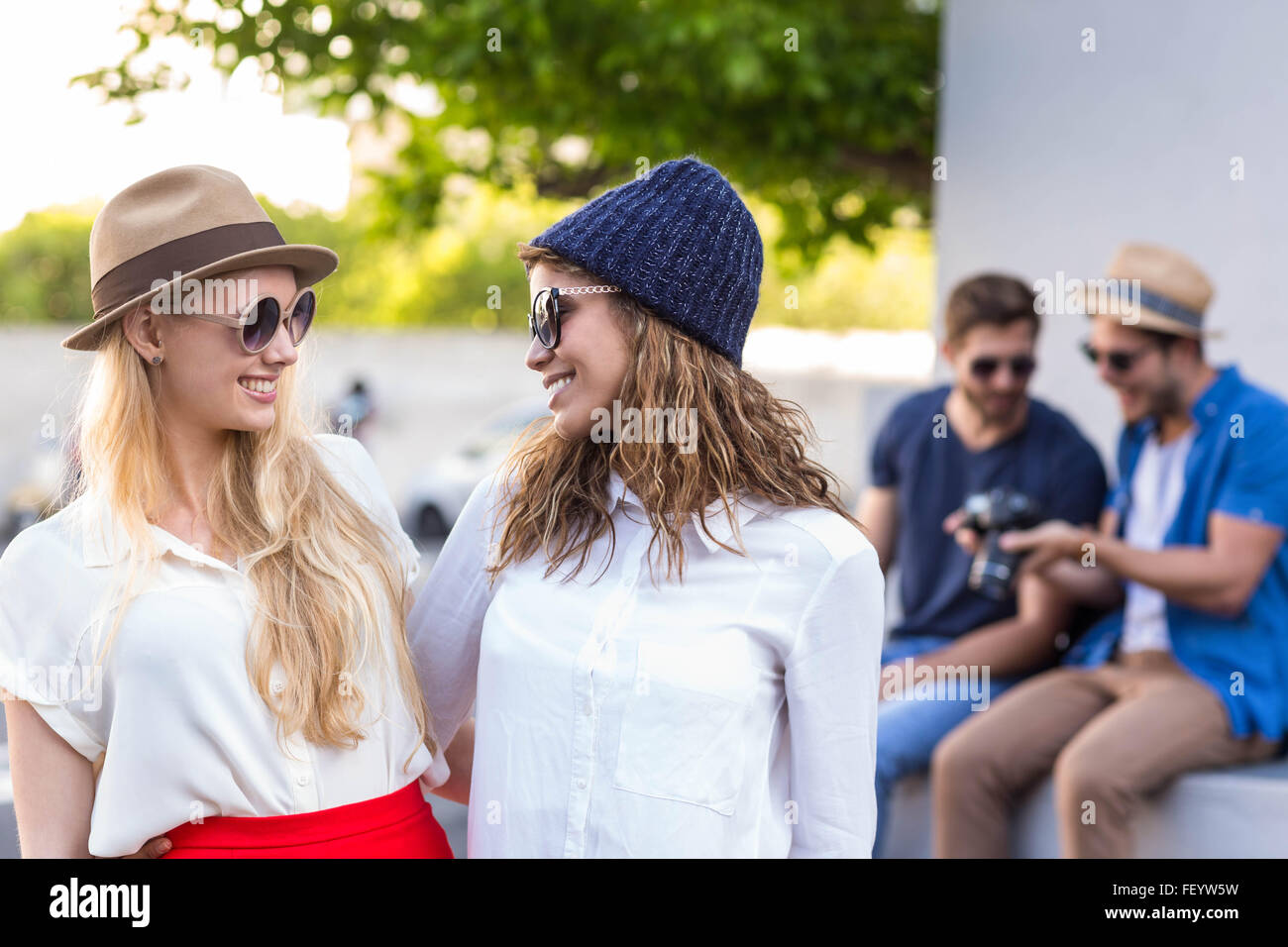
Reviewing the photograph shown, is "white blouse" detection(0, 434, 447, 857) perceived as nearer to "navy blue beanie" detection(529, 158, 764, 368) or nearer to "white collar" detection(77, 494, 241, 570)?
"white collar" detection(77, 494, 241, 570)

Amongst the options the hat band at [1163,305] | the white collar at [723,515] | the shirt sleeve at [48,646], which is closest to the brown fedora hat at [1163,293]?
the hat band at [1163,305]

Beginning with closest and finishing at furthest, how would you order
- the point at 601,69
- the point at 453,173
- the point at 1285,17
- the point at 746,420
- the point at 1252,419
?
the point at 746,420 → the point at 1252,419 → the point at 1285,17 → the point at 601,69 → the point at 453,173

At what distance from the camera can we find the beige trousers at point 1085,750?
3566 millimetres

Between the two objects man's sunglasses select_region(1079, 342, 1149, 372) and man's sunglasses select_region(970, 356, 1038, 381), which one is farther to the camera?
man's sunglasses select_region(970, 356, 1038, 381)

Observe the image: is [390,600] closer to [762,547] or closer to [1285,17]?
[762,547]

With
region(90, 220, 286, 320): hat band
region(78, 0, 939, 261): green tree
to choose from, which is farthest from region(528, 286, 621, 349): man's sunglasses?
region(78, 0, 939, 261): green tree

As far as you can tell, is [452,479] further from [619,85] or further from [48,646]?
[48,646]

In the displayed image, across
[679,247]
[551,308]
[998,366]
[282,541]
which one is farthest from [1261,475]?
[282,541]

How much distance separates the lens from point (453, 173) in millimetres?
7309

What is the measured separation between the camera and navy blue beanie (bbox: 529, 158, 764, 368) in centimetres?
201

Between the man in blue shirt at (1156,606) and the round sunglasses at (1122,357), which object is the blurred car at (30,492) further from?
the round sunglasses at (1122,357)

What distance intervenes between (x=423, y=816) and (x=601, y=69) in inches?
164

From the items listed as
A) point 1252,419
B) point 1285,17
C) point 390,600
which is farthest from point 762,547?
point 1285,17

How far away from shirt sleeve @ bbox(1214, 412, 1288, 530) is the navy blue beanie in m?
2.08
